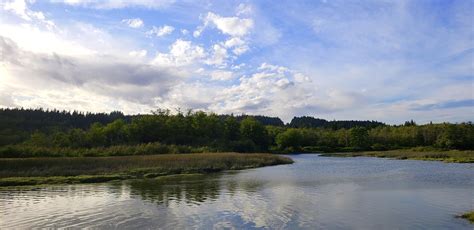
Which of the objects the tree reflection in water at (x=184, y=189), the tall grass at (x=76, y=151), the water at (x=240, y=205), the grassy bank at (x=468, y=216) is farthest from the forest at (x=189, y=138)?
the grassy bank at (x=468, y=216)

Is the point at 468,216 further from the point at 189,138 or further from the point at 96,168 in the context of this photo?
the point at 189,138

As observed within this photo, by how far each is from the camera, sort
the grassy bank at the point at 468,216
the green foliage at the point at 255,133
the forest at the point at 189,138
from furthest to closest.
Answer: the green foliage at the point at 255,133
the forest at the point at 189,138
the grassy bank at the point at 468,216

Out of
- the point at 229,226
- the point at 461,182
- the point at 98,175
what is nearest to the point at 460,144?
the point at 461,182

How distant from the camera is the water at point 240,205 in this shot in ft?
67.4

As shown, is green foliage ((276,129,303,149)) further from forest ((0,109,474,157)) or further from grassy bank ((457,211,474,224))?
grassy bank ((457,211,474,224))

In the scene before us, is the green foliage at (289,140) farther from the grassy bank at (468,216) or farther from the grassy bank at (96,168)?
the grassy bank at (468,216)

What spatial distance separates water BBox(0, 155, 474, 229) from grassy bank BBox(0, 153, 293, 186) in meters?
5.24

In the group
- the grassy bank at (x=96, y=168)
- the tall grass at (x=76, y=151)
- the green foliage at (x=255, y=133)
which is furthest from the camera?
the green foliage at (x=255, y=133)

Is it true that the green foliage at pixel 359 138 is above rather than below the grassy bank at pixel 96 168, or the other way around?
above

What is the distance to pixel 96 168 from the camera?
160ft

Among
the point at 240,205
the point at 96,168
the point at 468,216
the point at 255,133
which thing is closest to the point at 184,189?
the point at 240,205

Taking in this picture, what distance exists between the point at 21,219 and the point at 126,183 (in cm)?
1876

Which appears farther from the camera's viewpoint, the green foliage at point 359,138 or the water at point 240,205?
the green foliage at point 359,138

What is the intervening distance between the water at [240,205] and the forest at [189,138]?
29361 millimetres
